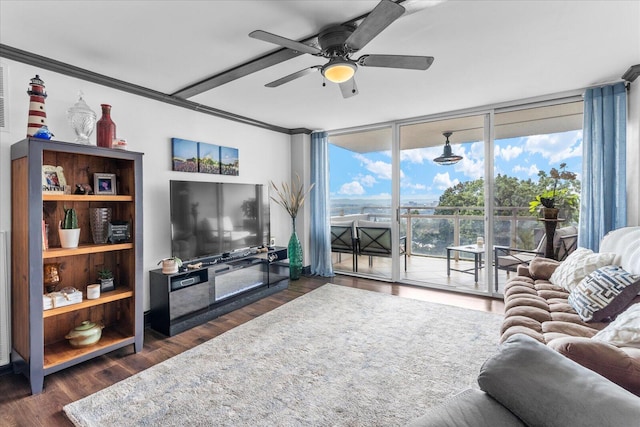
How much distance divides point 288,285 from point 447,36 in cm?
344

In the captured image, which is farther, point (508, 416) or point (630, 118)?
point (630, 118)

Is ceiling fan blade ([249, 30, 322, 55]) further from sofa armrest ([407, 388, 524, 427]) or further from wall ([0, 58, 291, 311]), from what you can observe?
wall ([0, 58, 291, 311])

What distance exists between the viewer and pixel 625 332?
1.39 meters

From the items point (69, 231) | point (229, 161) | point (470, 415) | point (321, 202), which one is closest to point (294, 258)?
point (321, 202)

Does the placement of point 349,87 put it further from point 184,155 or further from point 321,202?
point 321,202

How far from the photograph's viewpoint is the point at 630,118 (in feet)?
9.61

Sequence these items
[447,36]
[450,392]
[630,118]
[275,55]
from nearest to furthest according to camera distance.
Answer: [450,392], [447,36], [275,55], [630,118]

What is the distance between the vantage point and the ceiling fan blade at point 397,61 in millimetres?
1935

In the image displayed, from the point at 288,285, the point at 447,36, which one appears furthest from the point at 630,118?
the point at 288,285

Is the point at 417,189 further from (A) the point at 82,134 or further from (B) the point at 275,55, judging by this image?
(A) the point at 82,134

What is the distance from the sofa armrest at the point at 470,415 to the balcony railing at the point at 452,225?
11.2 feet

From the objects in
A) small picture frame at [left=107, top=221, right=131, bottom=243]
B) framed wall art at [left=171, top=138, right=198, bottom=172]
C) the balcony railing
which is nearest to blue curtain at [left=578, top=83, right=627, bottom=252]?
the balcony railing

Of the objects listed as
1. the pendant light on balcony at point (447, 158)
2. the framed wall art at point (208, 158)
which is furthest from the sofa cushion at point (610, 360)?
the framed wall art at point (208, 158)

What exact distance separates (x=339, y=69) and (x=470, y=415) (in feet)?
6.19
